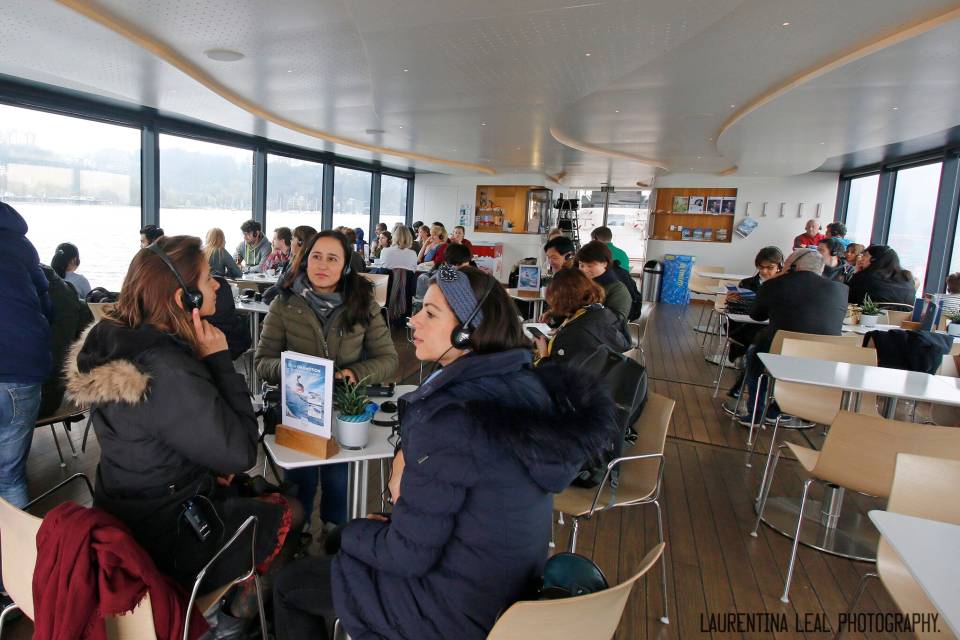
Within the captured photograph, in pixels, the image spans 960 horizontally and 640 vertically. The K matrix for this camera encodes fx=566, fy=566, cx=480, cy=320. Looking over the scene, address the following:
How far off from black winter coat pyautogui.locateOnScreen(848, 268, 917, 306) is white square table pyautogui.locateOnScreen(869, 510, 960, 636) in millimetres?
5256

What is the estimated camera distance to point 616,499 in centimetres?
237

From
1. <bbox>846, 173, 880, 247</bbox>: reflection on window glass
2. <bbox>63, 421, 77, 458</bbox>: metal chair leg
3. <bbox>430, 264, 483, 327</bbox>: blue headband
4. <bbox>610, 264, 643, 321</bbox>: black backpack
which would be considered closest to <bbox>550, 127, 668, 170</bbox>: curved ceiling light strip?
<bbox>610, 264, 643, 321</bbox>: black backpack

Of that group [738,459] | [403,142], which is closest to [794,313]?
[738,459]

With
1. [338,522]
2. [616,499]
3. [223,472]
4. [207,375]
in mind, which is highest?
[207,375]

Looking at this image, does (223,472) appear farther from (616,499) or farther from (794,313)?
(794,313)

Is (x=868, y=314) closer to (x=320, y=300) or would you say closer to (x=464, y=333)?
(x=320, y=300)

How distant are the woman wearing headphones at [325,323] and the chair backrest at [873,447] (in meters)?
2.01

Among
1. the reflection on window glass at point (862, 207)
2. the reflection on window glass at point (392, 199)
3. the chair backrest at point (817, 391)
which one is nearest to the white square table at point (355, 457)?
the chair backrest at point (817, 391)

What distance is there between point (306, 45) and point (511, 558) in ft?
15.4

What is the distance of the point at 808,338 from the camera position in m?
4.09

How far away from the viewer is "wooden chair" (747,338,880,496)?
3492 mm

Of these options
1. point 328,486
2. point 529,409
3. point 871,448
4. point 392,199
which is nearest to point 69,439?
point 328,486

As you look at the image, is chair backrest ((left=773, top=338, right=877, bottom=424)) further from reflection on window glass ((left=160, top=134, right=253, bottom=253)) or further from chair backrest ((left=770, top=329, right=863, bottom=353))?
reflection on window glass ((left=160, top=134, right=253, bottom=253))

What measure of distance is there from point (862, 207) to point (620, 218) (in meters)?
8.59
